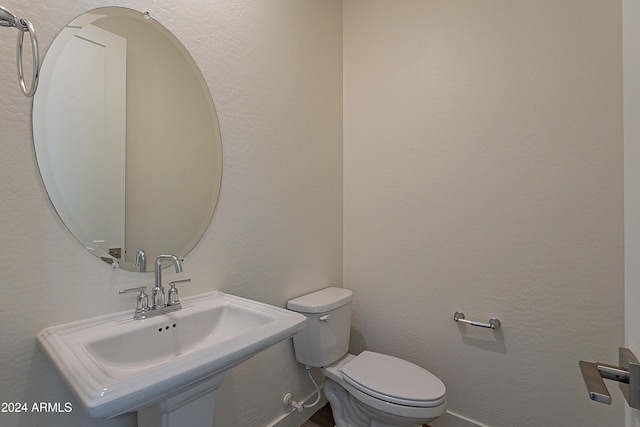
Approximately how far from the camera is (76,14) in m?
0.91

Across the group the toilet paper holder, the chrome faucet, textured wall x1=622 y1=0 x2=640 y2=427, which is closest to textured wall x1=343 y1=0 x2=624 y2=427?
textured wall x1=622 y1=0 x2=640 y2=427

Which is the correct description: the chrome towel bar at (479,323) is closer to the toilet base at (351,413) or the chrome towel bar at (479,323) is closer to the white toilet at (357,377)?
the white toilet at (357,377)

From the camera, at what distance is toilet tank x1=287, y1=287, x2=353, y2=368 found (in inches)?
60.8

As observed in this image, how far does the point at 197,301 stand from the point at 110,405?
0.60 meters

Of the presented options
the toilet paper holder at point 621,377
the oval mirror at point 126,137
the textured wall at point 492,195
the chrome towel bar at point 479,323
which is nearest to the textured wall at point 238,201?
the oval mirror at point 126,137

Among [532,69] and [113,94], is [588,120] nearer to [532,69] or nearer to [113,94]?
[532,69]

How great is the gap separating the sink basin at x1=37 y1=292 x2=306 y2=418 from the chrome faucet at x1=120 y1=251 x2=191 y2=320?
2cm

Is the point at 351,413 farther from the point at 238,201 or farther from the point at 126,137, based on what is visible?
the point at 126,137

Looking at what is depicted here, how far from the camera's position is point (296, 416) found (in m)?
1.63

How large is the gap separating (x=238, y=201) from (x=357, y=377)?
0.99 metres

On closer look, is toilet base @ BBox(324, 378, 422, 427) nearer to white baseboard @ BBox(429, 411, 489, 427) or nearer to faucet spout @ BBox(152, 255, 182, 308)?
white baseboard @ BBox(429, 411, 489, 427)

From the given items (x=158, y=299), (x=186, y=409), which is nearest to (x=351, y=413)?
(x=186, y=409)

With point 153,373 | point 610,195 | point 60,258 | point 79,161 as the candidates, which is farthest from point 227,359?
point 610,195

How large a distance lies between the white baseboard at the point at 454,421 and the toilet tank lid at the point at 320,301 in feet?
2.64
